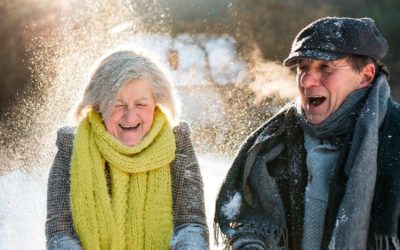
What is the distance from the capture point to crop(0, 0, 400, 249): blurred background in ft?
28.5

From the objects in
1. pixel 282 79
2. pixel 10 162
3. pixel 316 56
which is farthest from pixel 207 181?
pixel 282 79

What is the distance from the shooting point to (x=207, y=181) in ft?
20.0

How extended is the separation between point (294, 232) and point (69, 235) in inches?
42.3

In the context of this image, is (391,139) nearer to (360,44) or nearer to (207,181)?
(360,44)

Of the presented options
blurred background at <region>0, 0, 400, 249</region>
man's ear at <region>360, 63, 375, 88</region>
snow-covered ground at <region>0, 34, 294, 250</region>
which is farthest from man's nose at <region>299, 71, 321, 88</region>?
blurred background at <region>0, 0, 400, 249</region>

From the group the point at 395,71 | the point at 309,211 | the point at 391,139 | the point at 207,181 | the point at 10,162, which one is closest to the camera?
the point at 391,139

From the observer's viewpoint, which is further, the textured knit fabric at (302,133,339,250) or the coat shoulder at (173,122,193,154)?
the coat shoulder at (173,122,193,154)

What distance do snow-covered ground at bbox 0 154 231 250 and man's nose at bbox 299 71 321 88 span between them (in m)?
2.10

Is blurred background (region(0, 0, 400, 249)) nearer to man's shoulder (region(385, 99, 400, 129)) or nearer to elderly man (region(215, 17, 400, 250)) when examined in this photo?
elderly man (region(215, 17, 400, 250))

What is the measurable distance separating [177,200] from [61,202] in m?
0.56

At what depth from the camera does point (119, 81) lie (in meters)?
2.97

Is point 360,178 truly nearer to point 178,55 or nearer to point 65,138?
point 65,138

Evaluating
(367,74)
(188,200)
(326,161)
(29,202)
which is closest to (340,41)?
(367,74)

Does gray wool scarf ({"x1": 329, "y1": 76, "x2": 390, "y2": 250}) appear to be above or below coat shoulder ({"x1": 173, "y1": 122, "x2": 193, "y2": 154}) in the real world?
below
